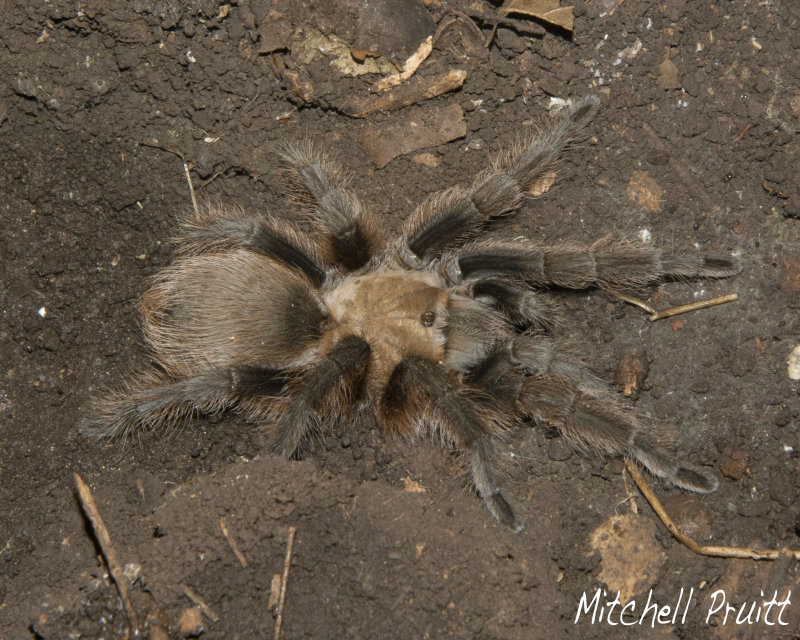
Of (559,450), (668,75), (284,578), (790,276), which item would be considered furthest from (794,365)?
(284,578)

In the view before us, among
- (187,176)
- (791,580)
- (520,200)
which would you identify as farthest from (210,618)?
(791,580)

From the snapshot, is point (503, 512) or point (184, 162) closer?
point (503, 512)

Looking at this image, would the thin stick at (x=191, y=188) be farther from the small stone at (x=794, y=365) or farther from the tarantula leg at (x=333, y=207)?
the small stone at (x=794, y=365)

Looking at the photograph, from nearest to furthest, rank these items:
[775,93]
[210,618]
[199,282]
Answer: [210,618]
[199,282]
[775,93]

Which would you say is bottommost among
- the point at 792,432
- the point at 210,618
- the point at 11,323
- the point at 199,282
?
the point at 210,618

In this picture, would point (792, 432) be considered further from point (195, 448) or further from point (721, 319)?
point (195, 448)

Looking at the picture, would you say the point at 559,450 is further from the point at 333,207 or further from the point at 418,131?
A: the point at 418,131

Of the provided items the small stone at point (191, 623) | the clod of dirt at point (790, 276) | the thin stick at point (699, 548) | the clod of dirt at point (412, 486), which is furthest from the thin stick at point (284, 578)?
the clod of dirt at point (790, 276)
